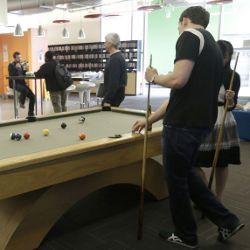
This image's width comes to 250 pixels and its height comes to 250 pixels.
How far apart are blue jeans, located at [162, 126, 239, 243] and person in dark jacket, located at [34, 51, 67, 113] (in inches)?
178

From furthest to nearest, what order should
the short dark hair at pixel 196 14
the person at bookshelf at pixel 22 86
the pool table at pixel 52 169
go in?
1. the person at bookshelf at pixel 22 86
2. the short dark hair at pixel 196 14
3. the pool table at pixel 52 169

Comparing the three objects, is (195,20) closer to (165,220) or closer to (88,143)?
(88,143)

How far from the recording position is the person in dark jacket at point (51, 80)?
623 cm

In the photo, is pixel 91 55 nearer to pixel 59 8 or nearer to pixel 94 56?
pixel 94 56

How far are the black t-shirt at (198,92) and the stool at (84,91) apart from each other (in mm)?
6781

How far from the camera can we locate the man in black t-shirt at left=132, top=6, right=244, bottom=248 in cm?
192

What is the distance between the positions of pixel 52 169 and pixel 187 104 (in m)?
0.90

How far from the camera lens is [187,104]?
2016 millimetres

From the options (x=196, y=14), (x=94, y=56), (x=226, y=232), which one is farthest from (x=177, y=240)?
(x=94, y=56)

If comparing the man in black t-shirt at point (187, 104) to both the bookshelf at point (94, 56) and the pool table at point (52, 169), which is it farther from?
the bookshelf at point (94, 56)

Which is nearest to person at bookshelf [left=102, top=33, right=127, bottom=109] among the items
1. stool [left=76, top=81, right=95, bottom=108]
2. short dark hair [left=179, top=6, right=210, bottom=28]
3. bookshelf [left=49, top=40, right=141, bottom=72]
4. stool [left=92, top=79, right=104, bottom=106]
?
stool [left=92, top=79, right=104, bottom=106]

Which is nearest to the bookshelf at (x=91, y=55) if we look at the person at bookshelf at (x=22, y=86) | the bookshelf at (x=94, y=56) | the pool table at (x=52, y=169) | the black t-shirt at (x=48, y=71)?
the bookshelf at (x=94, y=56)

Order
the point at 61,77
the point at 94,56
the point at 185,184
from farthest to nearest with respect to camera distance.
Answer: the point at 94,56 < the point at 61,77 < the point at 185,184

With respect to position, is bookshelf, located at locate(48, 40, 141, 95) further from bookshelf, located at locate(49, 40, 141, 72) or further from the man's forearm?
the man's forearm
